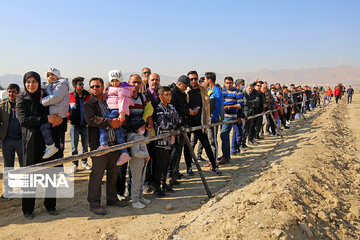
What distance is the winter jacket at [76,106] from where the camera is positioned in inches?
227

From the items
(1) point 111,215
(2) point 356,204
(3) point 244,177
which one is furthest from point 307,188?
(1) point 111,215

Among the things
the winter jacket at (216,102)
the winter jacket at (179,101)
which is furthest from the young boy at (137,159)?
the winter jacket at (216,102)

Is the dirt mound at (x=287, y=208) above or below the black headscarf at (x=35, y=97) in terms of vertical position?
below

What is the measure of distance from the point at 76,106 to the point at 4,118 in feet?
4.56

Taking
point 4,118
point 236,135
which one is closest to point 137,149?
point 4,118

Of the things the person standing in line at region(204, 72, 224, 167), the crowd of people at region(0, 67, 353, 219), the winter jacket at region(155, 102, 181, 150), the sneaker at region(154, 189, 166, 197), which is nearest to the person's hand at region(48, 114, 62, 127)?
the crowd of people at region(0, 67, 353, 219)

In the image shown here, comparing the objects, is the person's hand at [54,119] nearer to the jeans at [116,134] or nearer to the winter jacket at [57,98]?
the winter jacket at [57,98]

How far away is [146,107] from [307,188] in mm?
2768

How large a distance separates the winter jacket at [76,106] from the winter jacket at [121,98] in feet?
7.36

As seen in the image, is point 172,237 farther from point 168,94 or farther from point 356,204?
point 356,204

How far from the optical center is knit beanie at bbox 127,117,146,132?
4.00m

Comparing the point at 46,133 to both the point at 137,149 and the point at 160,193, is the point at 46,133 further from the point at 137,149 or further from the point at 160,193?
the point at 160,193

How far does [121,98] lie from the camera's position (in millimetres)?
3742

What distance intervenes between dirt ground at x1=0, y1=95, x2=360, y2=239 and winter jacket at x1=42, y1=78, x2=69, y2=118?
152 centimetres
